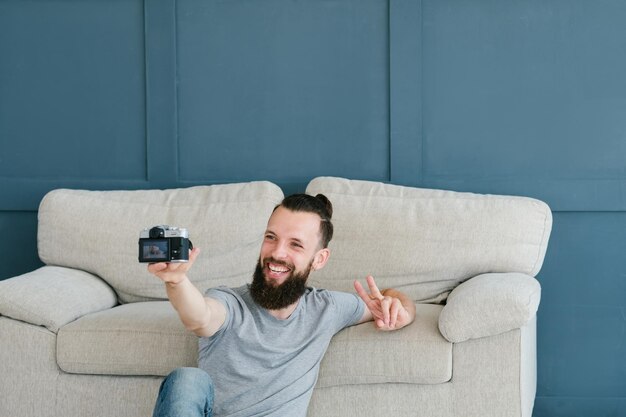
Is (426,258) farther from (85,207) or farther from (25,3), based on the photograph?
(25,3)

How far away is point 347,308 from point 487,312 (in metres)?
0.41

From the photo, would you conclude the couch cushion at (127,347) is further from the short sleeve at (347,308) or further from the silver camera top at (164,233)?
the silver camera top at (164,233)

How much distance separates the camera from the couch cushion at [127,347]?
8.56 ft

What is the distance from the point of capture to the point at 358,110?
3.59 meters

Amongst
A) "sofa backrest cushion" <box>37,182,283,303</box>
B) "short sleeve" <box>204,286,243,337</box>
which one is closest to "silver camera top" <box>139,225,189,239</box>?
"short sleeve" <box>204,286,243,337</box>

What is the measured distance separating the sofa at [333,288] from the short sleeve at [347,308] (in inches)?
1.8

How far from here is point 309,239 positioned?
2.29 metres

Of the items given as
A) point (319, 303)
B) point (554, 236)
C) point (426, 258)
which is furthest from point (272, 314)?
point (554, 236)

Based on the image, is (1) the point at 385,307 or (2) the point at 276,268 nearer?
(2) the point at 276,268

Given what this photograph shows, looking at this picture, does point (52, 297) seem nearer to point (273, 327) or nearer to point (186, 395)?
point (273, 327)

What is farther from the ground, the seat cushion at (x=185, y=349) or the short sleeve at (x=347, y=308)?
the short sleeve at (x=347, y=308)

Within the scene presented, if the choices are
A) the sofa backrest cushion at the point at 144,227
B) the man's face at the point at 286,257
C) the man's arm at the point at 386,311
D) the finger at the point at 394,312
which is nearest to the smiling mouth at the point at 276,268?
the man's face at the point at 286,257

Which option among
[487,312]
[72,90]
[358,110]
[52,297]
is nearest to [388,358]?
[487,312]

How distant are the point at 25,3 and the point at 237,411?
236 cm
